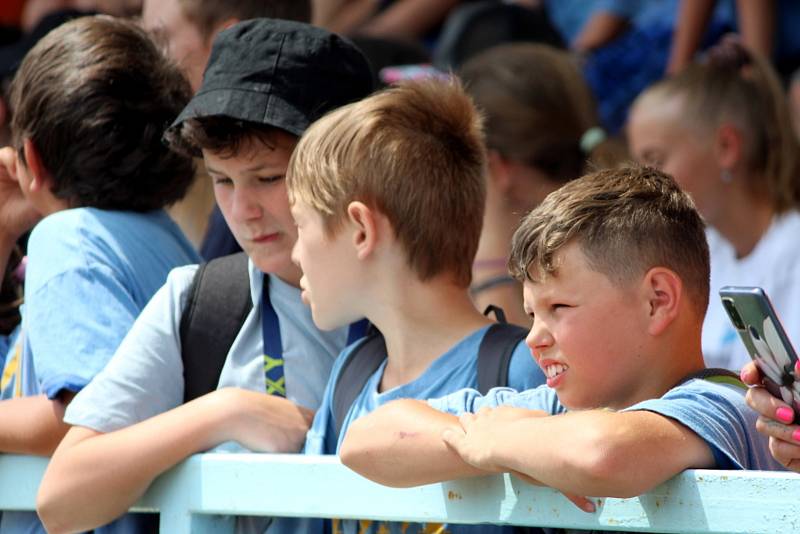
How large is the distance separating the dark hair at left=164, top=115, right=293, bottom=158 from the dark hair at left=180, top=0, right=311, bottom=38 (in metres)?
0.98

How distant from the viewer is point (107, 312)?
2.64m

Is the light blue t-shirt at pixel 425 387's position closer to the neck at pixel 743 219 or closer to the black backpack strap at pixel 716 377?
the black backpack strap at pixel 716 377

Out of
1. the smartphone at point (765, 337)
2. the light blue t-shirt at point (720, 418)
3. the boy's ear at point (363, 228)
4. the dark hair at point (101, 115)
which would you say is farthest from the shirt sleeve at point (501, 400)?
the dark hair at point (101, 115)

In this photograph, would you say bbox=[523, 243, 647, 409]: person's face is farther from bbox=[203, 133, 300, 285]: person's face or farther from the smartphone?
bbox=[203, 133, 300, 285]: person's face

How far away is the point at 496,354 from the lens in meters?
2.30

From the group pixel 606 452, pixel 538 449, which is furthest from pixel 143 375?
pixel 606 452

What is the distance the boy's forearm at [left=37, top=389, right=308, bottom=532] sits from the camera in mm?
2328

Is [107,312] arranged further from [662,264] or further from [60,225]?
[662,264]

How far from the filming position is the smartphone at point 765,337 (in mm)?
1667

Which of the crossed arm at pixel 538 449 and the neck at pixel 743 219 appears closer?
the crossed arm at pixel 538 449

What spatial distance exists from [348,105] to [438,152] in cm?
21

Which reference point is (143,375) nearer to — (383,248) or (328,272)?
(328,272)

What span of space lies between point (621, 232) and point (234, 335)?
886 mm

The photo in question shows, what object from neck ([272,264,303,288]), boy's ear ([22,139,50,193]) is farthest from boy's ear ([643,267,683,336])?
boy's ear ([22,139,50,193])
